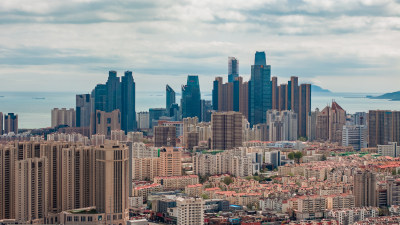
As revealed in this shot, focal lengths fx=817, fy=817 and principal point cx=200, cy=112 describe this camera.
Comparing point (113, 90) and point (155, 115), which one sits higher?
point (113, 90)

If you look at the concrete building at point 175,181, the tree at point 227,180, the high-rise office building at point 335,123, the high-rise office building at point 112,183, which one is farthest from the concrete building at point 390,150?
the high-rise office building at point 112,183

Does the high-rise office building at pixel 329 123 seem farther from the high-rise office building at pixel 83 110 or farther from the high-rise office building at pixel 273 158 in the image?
the high-rise office building at pixel 83 110

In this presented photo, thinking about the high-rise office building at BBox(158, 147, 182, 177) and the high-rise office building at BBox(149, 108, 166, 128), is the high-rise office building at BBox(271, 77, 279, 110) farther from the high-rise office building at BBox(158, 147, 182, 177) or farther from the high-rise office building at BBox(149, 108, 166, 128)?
the high-rise office building at BBox(158, 147, 182, 177)

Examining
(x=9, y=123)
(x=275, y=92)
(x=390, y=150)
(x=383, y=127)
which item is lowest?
(x=390, y=150)

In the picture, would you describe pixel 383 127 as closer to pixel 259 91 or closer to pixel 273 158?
pixel 273 158

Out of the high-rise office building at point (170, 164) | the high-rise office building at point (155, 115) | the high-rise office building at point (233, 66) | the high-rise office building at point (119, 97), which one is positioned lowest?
the high-rise office building at point (170, 164)

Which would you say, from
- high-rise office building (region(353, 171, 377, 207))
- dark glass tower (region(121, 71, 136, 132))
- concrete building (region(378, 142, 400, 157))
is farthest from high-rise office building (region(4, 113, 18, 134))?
high-rise office building (region(353, 171, 377, 207))

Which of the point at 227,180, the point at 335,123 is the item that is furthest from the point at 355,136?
the point at 227,180
